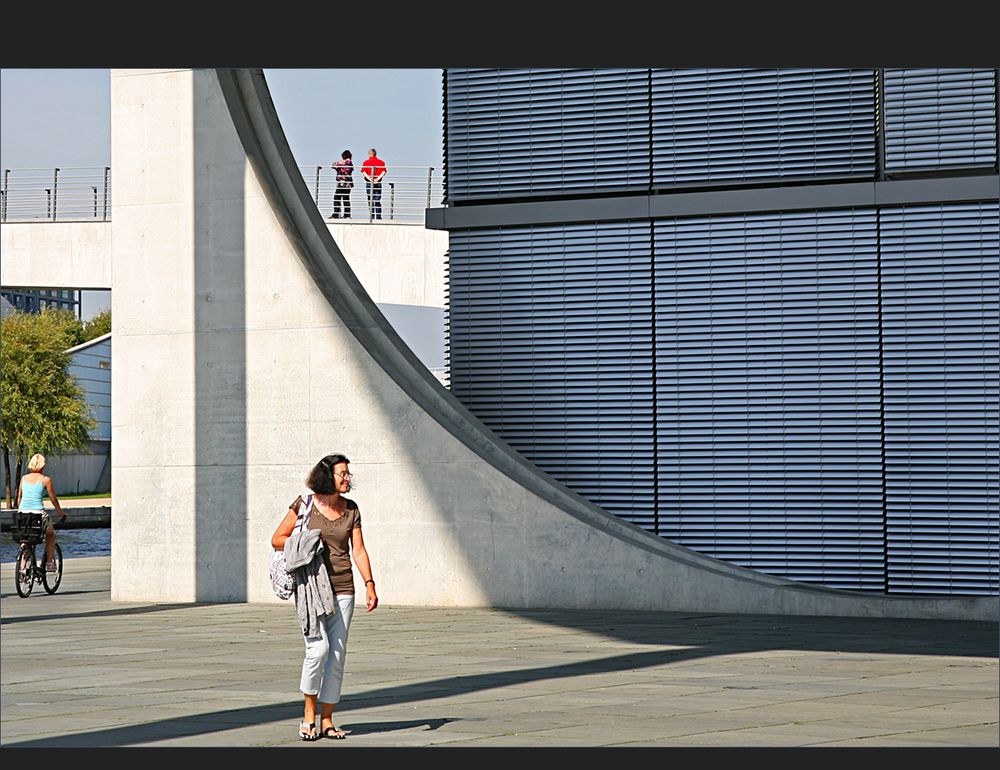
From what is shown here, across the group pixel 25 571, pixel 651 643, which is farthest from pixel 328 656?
pixel 25 571

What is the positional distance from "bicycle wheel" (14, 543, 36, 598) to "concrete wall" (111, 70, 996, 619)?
164 cm

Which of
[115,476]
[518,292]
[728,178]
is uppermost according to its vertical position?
[728,178]

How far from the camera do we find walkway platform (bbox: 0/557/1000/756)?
31.9 ft

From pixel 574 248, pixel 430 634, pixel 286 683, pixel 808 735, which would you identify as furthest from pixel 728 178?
pixel 808 735

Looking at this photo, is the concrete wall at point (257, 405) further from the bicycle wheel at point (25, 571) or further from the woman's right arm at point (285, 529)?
the woman's right arm at point (285, 529)

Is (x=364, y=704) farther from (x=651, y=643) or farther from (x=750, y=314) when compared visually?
(x=750, y=314)

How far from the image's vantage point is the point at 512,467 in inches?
748

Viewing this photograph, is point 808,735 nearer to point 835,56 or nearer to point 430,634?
point 835,56

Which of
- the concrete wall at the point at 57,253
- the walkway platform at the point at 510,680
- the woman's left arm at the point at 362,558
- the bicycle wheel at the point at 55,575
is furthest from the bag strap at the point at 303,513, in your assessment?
the concrete wall at the point at 57,253

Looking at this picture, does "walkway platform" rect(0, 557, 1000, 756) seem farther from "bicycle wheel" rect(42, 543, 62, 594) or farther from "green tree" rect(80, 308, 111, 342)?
"green tree" rect(80, 308, 111, 342)

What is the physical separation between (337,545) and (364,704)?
1814mm

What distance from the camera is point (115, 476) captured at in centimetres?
1988

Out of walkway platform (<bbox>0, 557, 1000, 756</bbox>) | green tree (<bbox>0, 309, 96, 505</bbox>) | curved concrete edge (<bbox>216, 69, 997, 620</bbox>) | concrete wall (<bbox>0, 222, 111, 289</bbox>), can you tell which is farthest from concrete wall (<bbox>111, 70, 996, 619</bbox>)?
green tree (<bbox>0, 309, 96, 505</bbox>)

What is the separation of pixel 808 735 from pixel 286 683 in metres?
4.54
